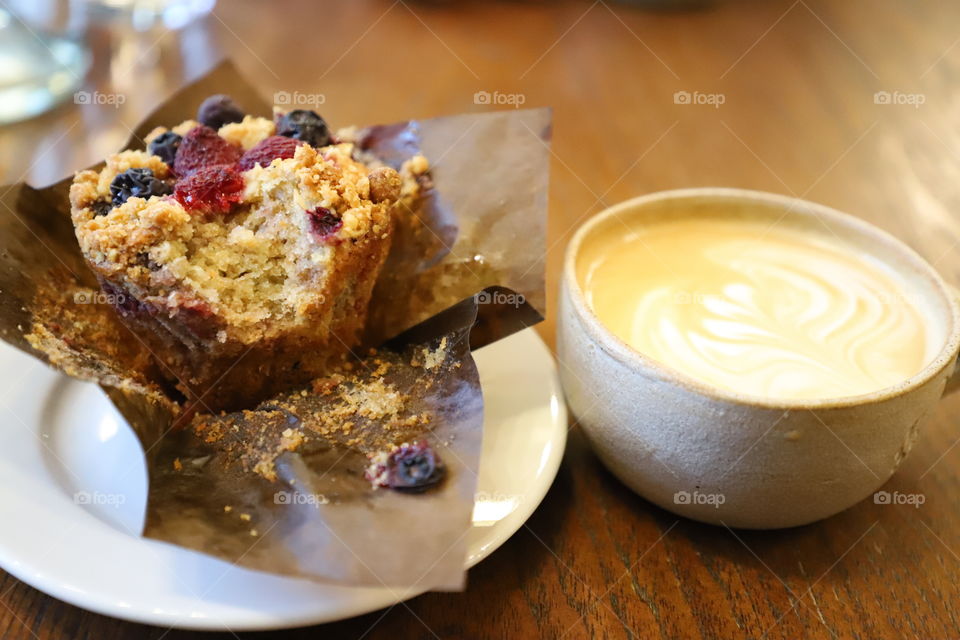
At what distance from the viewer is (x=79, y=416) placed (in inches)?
47.9

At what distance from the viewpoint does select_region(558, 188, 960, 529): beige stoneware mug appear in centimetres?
95

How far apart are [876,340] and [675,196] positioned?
420 mm

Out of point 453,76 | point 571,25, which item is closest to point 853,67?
point 571,25

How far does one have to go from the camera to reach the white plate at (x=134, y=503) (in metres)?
0.86

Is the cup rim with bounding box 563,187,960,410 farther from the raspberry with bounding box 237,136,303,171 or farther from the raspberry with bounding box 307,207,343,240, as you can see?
the raspberry with bounding box 237,136,303,171

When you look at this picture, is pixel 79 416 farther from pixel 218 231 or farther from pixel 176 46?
pixel 176 46
